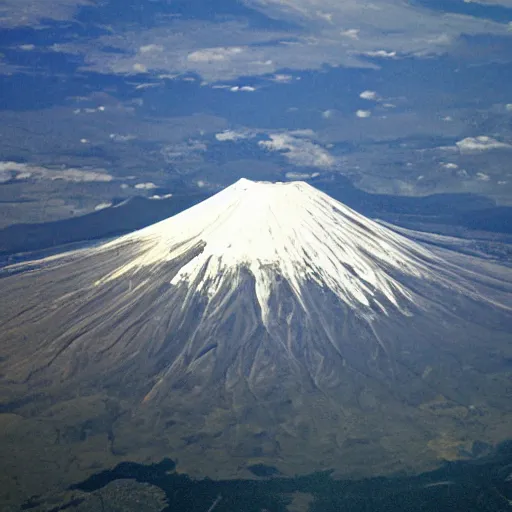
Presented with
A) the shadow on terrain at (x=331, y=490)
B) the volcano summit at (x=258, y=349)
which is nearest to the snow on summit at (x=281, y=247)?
the volcano summit at (x=258, y=349)

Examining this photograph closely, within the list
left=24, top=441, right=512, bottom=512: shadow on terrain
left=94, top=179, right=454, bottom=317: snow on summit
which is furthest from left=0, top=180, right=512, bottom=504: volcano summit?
left=24, top=441, right=512, bottom=512: shadow on terrain

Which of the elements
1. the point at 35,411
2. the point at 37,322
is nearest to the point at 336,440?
the point at 35,411

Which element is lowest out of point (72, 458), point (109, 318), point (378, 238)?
point (72, 458)

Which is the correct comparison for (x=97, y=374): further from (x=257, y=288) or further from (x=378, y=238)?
(x=378, y=238)

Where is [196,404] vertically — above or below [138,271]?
below

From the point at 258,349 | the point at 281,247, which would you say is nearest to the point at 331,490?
the point at 258,349

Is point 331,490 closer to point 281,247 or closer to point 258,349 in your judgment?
point 258,349

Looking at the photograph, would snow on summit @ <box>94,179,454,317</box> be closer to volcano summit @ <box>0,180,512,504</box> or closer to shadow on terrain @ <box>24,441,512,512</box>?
volcano summit @ <box>0,180,512,504</box>

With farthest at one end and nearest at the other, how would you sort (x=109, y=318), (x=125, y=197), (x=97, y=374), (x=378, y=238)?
1. (x=125, y=197)
2. (x=378, y=238)
3. (x=109, y=318)
4. (x=97, y=374)
